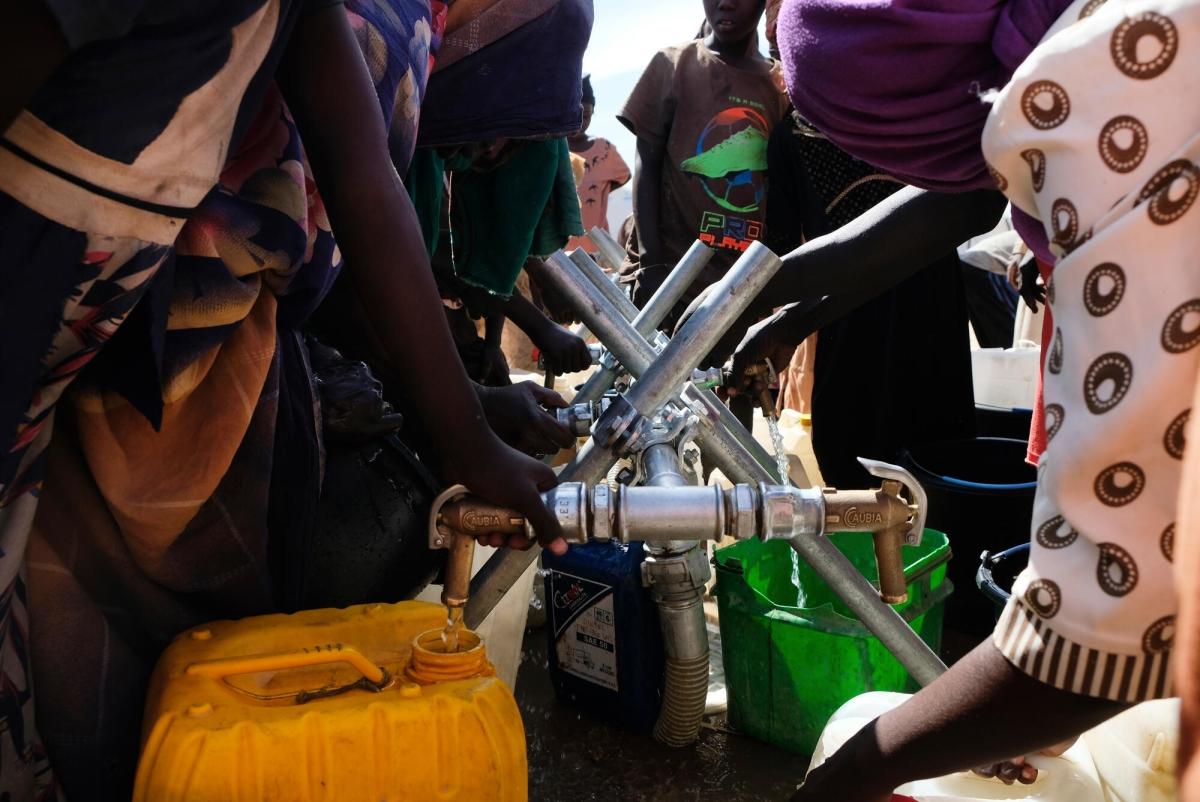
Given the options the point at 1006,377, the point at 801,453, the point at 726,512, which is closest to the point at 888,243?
the point at 726,512

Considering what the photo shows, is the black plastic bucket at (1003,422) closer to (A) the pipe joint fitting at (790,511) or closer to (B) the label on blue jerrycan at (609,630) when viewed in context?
(B) the label on blue jerrycan at (609,630)

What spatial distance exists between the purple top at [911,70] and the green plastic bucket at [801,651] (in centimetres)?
115

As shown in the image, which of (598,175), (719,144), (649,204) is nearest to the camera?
(719,144)

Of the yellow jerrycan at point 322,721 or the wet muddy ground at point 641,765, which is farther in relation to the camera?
the wet muddy ground at point 641,765

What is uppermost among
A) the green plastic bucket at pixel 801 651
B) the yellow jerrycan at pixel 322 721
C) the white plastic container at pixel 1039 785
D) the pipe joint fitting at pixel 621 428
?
the pipe joint fitting at pixel 621 428

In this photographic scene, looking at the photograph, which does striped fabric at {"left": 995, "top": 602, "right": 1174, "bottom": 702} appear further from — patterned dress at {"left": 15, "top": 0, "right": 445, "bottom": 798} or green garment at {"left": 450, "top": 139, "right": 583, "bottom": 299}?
green garment at {"left": 450, "top": 139, "right": 583, "bottom": 299}

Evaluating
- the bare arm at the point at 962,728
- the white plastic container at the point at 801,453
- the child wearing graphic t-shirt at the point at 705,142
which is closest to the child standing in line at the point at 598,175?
the child wearing graphic t-shirt at the point at 705,142

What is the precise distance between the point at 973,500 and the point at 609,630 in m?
1.14

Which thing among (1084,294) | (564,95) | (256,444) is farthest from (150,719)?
(564,95)

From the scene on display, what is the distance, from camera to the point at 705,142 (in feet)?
12.5

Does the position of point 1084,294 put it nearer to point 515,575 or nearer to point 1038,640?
point 1038,640

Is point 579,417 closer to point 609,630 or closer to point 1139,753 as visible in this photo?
point 609,630

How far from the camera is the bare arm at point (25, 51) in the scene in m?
0.79

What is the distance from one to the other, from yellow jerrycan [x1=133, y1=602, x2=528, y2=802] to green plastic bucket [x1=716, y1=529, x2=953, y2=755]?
102 cm
